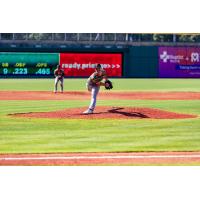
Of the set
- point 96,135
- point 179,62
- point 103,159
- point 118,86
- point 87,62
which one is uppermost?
point 179,62

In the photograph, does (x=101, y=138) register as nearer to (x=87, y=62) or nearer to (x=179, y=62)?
(x=87, y=62)

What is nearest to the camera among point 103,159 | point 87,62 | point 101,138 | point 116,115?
point 103,159

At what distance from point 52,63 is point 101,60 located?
4.03 m

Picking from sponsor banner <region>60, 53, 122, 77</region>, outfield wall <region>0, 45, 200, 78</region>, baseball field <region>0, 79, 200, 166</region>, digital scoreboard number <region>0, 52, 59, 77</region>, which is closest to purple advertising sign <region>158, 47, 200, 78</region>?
outfield wall <region>0, 45, 200, 78</region>

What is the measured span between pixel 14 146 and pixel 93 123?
12.8 feet

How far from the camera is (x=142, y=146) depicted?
8.68 m

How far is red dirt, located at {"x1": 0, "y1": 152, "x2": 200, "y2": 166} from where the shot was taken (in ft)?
22.5

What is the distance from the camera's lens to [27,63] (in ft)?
130

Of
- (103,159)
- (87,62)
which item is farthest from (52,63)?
(103,159)

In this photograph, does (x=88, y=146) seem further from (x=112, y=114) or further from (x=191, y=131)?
(x=112, y=114)

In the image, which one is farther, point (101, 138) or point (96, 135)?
point (96, 135)

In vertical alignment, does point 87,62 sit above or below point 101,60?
below
